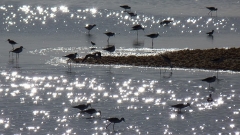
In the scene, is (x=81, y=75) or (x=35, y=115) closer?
(x=35, y=115)

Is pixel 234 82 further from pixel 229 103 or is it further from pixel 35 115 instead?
pixel 35 115

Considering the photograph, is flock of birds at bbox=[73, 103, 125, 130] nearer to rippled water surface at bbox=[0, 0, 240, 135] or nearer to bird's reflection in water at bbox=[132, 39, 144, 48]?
rippled water surface at bbox=[0, 0, 240, 135]

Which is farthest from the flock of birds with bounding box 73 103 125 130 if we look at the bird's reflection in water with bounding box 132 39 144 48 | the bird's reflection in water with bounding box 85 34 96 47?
the bird's reflection in water with bounding box 85 34 96 47

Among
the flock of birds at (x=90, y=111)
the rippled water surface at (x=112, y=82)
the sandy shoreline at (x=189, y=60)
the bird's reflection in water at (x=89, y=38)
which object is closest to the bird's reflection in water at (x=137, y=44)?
the rippled water surface at (x=112, y=82)

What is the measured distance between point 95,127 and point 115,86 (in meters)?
4.17

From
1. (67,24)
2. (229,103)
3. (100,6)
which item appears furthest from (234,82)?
(100,6)

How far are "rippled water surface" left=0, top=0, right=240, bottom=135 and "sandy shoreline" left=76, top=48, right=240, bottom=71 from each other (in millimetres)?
535

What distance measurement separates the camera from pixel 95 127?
44.8ft

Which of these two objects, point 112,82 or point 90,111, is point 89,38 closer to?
point 112,82

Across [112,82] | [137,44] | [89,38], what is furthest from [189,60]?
[89,38]

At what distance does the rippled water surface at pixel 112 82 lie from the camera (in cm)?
1399

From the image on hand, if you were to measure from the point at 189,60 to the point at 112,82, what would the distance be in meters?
3.96

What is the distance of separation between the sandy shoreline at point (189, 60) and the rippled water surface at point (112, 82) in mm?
535

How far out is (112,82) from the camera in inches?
720
